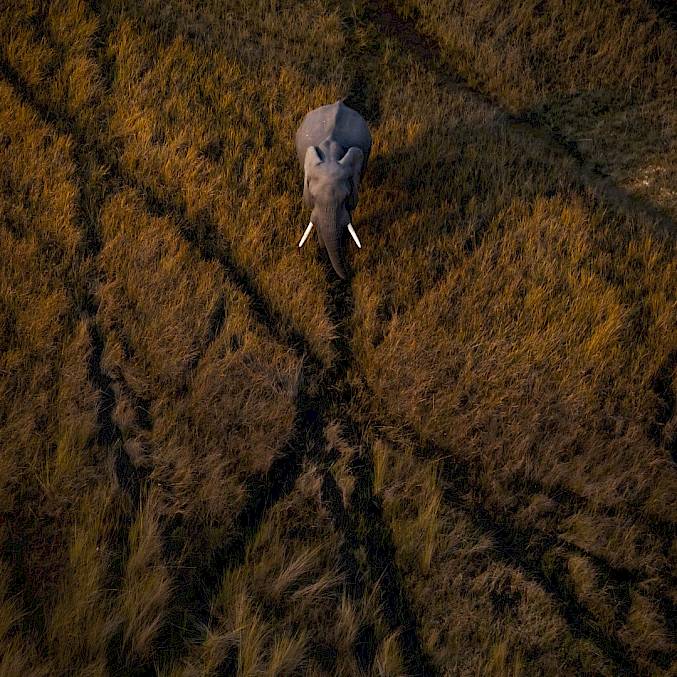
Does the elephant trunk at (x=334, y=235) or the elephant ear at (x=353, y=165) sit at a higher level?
the elephant ear at (x=353, y=165)

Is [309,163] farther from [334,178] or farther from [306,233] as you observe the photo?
[306,233]

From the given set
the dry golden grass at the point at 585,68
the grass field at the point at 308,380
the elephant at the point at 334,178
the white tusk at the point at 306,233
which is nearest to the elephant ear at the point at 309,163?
the elephant at the point at 334,178

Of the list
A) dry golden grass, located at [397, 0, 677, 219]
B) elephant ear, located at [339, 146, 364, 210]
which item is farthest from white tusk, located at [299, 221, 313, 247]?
dry golden grass, located at [397, 0, 677, 219]

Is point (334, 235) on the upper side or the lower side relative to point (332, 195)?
lower

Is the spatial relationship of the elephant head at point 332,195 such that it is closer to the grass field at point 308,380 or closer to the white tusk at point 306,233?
the white tusk at point 306,233

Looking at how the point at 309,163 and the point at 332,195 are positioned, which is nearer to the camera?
the point at 332,195

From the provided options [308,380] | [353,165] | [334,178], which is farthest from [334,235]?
[308,380]

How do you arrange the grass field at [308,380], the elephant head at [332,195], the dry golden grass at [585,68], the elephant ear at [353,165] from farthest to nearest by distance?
the dry golden grass at [585,68] < the elephant ear at [353,165] < the elephant head at [332,195] < the grass field at [308,380]
